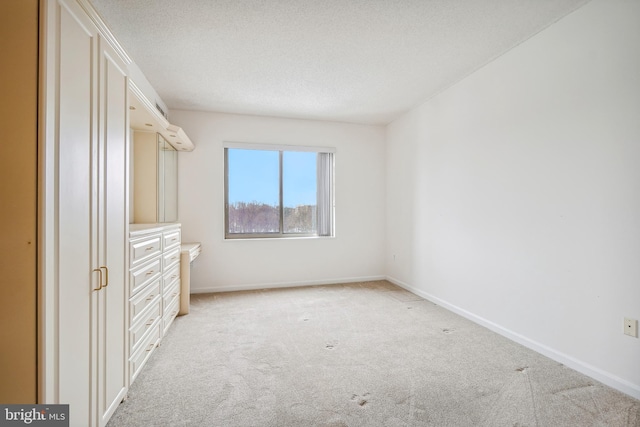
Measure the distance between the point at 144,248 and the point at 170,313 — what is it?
1.10 metres

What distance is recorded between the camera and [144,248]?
2201 millimetres

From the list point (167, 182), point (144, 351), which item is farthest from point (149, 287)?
point (167, 182)

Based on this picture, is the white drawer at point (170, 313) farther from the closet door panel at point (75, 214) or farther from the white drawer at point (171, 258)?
the closet door panel at point (75, 214)

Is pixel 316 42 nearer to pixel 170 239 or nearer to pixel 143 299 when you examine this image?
pixel 170 239

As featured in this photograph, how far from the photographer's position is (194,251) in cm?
371

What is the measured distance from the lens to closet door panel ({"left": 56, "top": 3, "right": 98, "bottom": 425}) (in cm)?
119

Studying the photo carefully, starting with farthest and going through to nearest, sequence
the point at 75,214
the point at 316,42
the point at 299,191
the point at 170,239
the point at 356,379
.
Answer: the point at 299,191 → the point at 170,239 → the point at 316,42 → the point at 356,379 → the point at 75,214

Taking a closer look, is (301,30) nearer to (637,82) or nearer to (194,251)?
(637,82)

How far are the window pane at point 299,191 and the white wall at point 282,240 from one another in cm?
24

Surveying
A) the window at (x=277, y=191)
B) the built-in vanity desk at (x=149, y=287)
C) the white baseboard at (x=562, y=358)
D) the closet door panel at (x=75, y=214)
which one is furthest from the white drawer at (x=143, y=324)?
the white baseboard at (x=562, y=358)

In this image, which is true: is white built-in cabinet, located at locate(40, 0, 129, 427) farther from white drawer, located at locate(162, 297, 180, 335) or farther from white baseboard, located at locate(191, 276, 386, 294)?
white baseboard, located at locate(191, 276, 386, 294)

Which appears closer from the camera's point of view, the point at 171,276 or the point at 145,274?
the point at 145,274

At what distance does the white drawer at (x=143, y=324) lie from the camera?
1984 millimetres

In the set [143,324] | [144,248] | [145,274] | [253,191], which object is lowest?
[143,324]
